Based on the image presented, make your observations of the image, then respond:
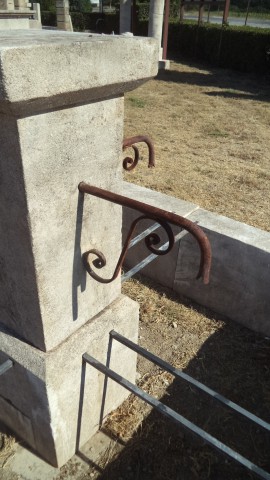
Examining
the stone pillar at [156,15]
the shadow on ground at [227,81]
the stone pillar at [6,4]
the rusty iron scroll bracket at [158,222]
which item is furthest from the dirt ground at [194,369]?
the stone pillar at [6,4]

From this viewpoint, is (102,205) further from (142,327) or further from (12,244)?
(142,327)

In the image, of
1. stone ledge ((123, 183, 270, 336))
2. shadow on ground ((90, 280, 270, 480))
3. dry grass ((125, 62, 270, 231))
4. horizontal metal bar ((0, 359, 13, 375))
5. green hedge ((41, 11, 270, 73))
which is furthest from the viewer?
green hedge ((41, 11, 270, 73))

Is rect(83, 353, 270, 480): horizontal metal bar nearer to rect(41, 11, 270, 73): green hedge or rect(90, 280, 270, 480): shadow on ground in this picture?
rect(90, 280, 270, 480): shadow on ground

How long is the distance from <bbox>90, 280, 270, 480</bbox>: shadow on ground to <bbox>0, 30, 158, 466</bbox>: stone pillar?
32 centimetres

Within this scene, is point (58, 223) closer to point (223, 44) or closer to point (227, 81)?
point (227, 81)

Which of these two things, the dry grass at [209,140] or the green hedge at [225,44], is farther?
the green hedge at [225,44]

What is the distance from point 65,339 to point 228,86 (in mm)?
11661

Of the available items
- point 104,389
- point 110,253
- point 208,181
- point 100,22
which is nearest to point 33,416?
point 104,389

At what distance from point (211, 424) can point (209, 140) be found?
Result: 17.6 feet

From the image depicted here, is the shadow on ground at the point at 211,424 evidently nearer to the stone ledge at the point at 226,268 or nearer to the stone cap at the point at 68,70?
the stone ledge at the point at 226,268

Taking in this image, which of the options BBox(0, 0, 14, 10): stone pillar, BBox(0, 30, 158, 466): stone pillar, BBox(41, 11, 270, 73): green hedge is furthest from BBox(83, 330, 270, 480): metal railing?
BBox(0, 0, 14, 10): stone pillar

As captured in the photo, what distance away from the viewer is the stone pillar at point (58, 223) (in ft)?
3.74

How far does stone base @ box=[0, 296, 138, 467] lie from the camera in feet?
5.48

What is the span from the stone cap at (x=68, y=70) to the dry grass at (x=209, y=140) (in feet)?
9.42
